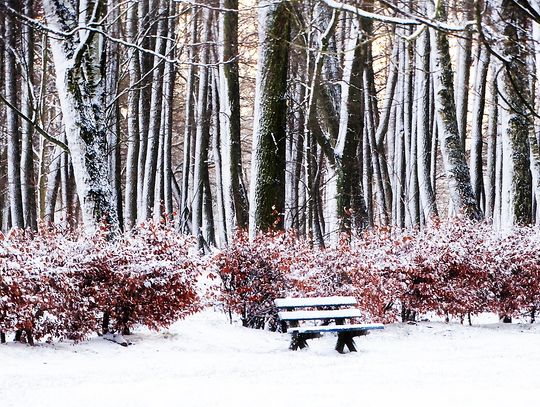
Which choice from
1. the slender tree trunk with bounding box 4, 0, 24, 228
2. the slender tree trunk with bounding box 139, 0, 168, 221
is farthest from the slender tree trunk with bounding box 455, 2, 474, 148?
the slender tree trunk with bounding box 4, 0, 24, 228

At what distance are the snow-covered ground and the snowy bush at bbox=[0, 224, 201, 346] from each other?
0.29 metres

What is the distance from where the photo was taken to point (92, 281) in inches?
328

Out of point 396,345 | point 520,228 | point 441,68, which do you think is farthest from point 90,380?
point 441,68

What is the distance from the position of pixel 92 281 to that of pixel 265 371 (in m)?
2.49

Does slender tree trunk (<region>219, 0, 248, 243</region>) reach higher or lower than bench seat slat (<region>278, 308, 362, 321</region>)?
higher

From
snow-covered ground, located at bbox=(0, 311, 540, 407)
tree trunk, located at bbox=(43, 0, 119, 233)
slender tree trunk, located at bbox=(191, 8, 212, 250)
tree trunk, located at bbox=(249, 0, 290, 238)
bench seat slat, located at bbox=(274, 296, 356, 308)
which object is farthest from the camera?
slender tree trunk, located at bbox=(191, 8, 212, 250)

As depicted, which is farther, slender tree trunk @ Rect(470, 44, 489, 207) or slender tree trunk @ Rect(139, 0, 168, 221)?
slender tree trunk @ Rect(470, 44, 489, 207)

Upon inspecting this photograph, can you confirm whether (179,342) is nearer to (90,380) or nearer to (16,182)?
(90,380)

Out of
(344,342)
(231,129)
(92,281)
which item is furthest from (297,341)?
(231,129)

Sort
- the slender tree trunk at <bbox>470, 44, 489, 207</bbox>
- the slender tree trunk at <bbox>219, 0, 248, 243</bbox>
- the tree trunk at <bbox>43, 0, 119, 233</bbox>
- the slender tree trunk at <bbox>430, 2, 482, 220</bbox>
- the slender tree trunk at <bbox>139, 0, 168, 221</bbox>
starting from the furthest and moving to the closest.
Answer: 1. the slender tree trunk at <bbox>470, 44, 489, 207</bbox>
2. the slender tree trunk at <bbox>139, 0, 168, 221</bbox>
3. the slender tree trunk at <bbox>430, 2, 482, 220</bbox>
4. the slender tree trunk at <bbox>219, 0, 248, 243</bbox>
5. the tree trunk at <bbox>43, 0, 119, 233</bbox>

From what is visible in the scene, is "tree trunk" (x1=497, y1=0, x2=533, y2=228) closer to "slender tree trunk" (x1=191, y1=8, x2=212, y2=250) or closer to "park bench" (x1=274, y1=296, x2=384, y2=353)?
"park bench" (x1=274, y1=296, x2=384, y2=353)

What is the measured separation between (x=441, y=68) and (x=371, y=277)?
4.39m

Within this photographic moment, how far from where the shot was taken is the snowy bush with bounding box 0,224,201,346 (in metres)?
7.64

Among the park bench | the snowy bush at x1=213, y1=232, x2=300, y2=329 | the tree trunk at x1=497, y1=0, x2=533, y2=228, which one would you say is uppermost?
the tree trunk at x1=497, y1=0, x2=533, y2=228
